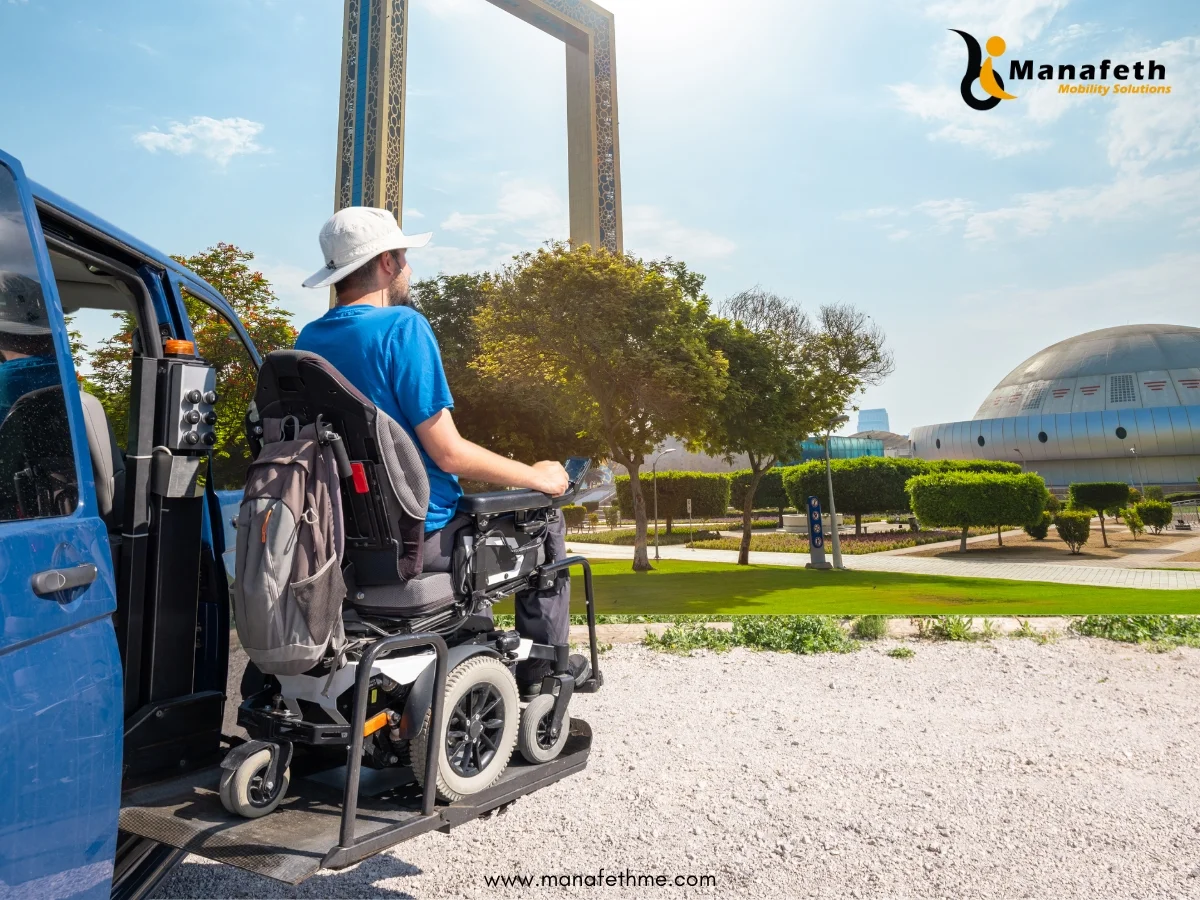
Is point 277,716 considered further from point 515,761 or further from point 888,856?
point 888,856

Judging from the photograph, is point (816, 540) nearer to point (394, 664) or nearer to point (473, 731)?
point (473, 731)

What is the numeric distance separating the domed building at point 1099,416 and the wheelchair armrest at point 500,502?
65946 millimetres

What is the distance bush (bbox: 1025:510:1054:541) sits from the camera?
27297 millimetres

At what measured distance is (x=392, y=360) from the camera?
2.22 metres

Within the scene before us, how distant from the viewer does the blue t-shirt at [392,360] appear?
7.27 ft

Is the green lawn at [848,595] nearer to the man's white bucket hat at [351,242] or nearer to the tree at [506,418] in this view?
the tree at [506,418]

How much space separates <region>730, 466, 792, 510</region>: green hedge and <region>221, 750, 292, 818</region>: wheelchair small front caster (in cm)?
3827

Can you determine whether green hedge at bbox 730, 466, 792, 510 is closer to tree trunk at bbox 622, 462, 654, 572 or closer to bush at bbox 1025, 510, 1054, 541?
bush at bbox 1025, 510, 1054, 541

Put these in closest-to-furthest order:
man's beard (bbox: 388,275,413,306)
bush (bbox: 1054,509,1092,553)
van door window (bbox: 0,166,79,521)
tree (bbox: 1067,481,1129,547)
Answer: van door window (bbox: 0,166,79,521)
man's beard (bbox: 388,275,413,306)
bush (bbox: 1054,509,1092,553)
tree (bbox: 1067,481,1129,547)

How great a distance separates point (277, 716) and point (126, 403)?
1360mm

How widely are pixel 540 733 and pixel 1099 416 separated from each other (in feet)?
235

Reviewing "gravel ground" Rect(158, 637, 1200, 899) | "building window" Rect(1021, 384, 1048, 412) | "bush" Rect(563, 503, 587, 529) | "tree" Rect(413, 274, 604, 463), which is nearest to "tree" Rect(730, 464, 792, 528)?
"bush" Rect(563, 503, 587, 529)

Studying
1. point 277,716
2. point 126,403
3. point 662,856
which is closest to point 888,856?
point 662,856

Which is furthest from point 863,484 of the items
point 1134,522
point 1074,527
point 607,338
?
point 607,338
